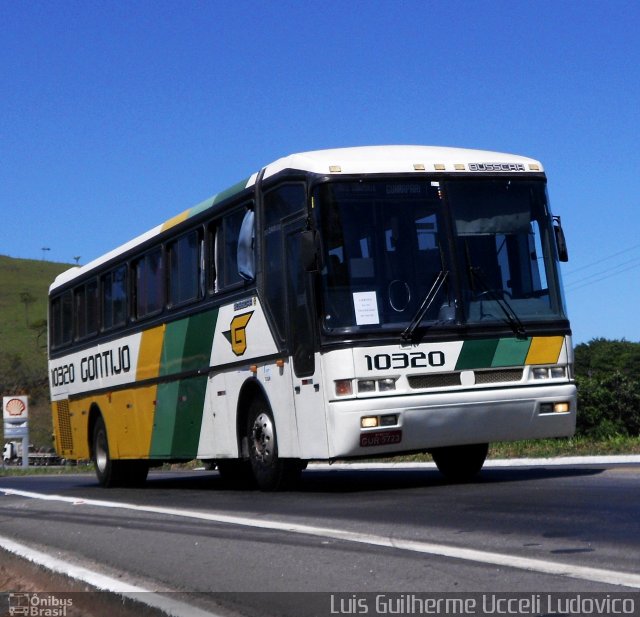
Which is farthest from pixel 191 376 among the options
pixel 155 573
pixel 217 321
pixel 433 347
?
pixel 155 573

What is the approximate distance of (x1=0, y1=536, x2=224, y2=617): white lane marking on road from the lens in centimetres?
625

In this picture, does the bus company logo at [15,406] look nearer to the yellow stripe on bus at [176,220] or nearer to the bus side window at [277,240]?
the yellow stripe on bus at [176,220]

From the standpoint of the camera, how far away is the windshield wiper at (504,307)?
13062 mm

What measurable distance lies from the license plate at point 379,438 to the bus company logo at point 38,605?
5375 mm

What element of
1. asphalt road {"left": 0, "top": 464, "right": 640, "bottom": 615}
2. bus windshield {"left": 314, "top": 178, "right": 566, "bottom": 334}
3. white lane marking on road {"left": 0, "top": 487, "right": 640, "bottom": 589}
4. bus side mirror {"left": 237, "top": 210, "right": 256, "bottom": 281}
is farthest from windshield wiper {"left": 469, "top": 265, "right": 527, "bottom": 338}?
white lane marking on road {"left": 0, "top": 487, "right": 640, "bottom": 589}

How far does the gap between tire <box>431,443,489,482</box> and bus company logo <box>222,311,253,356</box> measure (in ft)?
7.96

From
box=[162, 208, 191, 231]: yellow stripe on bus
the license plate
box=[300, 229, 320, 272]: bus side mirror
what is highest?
box=[162, 208, 191, 231]: yellow stripe on bus

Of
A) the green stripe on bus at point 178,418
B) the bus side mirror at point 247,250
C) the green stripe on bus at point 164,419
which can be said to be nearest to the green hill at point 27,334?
the green stripe on bus at point 164,419

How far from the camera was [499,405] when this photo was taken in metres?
12.9

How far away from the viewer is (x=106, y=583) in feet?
24.0

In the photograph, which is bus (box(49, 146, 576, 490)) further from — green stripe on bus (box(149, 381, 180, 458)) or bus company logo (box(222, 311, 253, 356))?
green stripe on bus (box(149, 381, 180, 458))

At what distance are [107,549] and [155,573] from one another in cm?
175

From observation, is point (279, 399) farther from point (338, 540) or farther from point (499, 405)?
point (338, 540)

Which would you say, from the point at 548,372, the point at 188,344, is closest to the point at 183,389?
the point at 188,344
